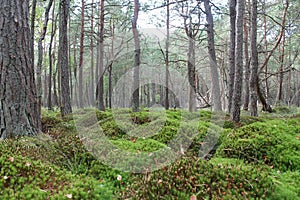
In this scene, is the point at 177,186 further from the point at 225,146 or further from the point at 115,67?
the point at 115,67

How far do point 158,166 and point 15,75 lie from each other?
255 centimetres

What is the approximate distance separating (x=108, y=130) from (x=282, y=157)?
317 centimetres

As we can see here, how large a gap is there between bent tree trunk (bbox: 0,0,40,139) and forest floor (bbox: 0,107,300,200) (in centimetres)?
35

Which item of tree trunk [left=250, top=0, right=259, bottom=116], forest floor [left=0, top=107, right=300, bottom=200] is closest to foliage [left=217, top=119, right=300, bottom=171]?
forest floor [left=0, top=107, right=300, bottom=200]

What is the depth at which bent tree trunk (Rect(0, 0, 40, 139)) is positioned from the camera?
3639 mm

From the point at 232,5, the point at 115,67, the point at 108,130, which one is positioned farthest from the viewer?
the point at 115,67

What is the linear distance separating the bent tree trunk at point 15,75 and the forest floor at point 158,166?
35 cm

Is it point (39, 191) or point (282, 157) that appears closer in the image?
point (39, 191)

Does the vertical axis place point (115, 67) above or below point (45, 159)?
above

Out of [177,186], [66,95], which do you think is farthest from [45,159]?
[66,95]

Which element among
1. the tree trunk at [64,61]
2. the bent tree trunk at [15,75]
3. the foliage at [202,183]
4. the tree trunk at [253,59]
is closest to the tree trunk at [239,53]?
the tree trunk at [253,59]

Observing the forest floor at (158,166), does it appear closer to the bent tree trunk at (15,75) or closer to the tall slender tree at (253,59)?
the bent tree trunk at (15,75)

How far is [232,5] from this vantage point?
7.99 metres

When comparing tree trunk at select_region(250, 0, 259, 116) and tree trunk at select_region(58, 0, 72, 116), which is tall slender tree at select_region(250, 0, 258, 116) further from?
tree trunk at select_region(58, 0, 72, 116)
